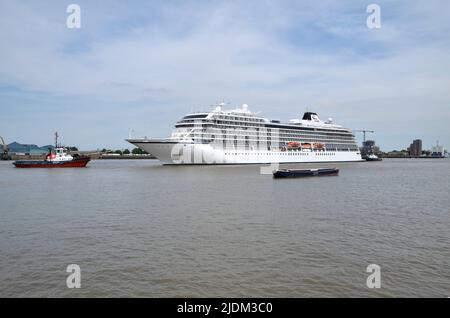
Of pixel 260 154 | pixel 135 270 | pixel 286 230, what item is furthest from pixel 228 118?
pixel 135 270

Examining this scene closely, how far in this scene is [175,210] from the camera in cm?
2391

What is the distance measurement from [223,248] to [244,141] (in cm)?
7776

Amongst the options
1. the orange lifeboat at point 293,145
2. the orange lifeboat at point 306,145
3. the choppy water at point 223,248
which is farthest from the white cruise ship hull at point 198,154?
the choppy water at point 223,248

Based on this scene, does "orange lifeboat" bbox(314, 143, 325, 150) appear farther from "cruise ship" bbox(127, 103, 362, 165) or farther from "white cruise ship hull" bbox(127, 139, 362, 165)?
"white cruise ship hull" bbox(127, 139, 362, 165)

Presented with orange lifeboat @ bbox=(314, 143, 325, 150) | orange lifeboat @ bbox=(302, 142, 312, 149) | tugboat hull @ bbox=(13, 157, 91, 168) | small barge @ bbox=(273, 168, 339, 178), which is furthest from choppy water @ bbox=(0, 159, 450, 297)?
orange lifeboat @ bbox=(314, 143, 325, 150)

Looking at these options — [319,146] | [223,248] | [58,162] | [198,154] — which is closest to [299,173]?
[198,154]

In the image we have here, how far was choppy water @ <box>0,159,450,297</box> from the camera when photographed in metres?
10.9

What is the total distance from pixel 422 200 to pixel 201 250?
72.7 ft

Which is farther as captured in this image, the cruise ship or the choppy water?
the cruise ship

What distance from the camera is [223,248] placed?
14859 millimetres

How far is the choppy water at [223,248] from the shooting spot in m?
10.9

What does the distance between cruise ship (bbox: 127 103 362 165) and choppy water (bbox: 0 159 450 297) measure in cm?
5297

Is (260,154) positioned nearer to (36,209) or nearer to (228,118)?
(228,118)

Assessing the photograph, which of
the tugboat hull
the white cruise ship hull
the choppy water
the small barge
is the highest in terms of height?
the white cruise ship hull
